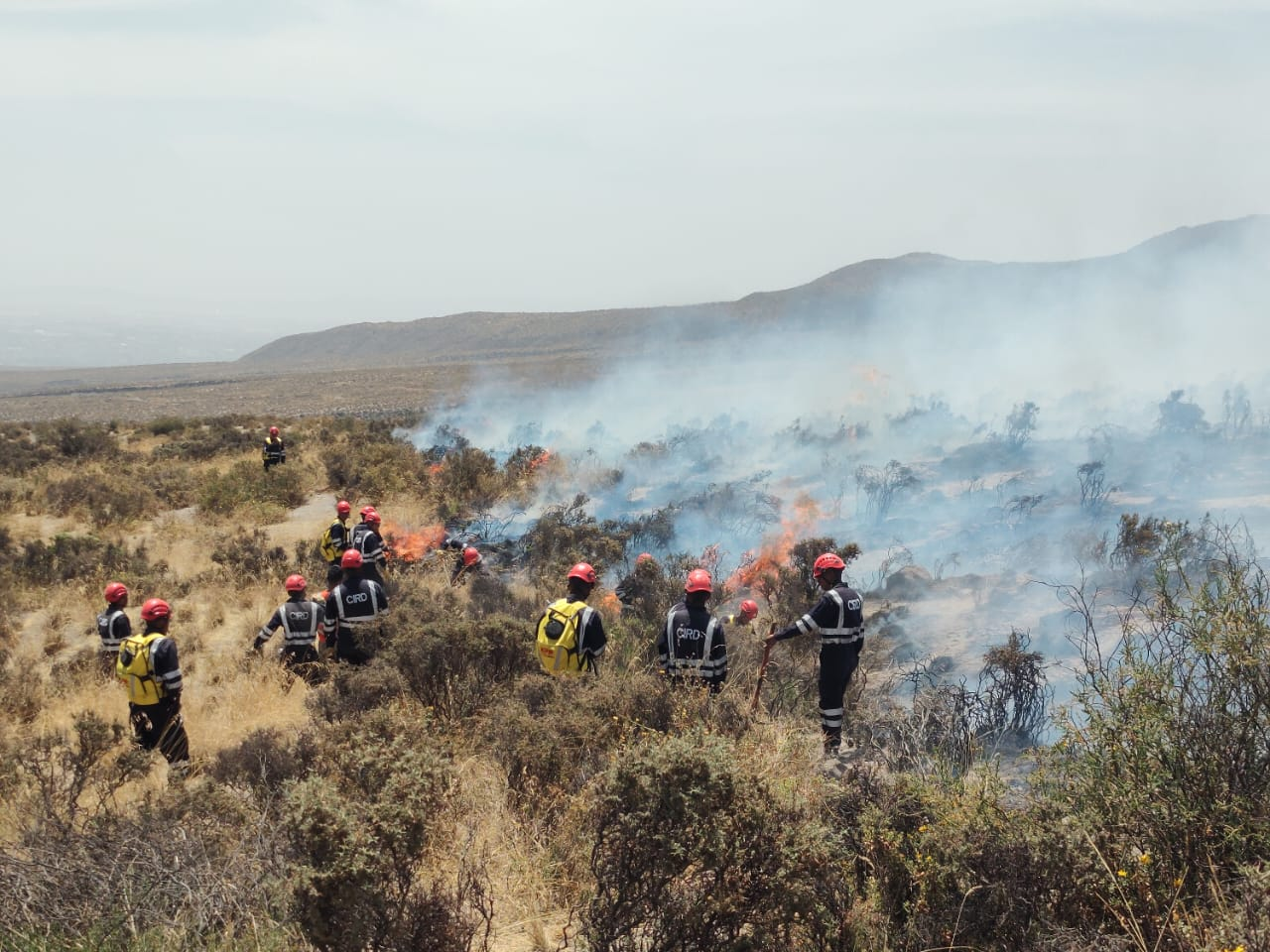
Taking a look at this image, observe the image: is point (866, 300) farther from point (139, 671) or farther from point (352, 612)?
point (139, 671)

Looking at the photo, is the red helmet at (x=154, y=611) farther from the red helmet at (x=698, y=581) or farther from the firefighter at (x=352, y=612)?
the red helmet at (x=698, y=581)

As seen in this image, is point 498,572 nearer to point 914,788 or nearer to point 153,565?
point 153,565

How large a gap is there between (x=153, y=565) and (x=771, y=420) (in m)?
14.4

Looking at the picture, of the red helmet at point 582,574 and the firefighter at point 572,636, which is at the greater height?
the red helmet at point 582,574

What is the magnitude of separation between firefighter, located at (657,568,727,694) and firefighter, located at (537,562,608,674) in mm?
532

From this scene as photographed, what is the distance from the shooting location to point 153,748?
6777 mm

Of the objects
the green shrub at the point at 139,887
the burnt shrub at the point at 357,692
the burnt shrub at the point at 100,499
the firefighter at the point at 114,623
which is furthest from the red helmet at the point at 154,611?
the burnt shrub at the point at 100,499

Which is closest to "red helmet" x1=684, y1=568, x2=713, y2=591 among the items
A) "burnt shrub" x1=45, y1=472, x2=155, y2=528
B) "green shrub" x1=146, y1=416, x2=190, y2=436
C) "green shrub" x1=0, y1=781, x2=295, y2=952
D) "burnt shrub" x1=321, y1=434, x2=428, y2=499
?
"green shrub" x1=0, y1=781, x2=295, y2=952

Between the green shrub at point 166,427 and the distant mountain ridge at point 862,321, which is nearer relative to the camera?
the distant mountain ridge at point 862,321

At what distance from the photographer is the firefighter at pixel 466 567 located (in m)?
11.7

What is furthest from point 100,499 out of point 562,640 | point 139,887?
point 139,887

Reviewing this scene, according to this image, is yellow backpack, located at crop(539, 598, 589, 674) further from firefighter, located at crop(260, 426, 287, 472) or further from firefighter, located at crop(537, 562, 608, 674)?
firefighter, located at crop(260, 426, 287, 472)

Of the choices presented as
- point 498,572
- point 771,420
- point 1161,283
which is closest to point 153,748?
point 498,572

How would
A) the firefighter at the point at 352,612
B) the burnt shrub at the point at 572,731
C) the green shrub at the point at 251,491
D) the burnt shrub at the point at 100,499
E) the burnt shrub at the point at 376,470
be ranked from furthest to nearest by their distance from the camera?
the burnt shrub at the point at 376,470
the green shrub at the point at 251,491
the burnt shrub at the point at 100,499
the firefighter at the point at 352,612
the burnt shrub at the point at 572,731
